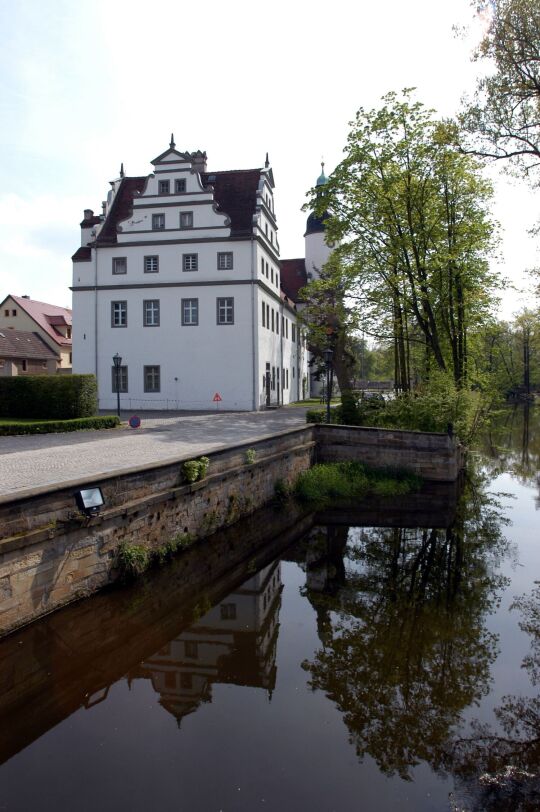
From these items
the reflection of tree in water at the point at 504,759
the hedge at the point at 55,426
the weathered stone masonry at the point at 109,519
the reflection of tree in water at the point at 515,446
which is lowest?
the reflection of tree in water at the point at 504,759

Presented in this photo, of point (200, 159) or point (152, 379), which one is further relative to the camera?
point (200, 159)

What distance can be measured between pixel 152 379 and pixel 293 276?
971 inches

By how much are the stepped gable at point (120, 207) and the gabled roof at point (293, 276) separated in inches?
734

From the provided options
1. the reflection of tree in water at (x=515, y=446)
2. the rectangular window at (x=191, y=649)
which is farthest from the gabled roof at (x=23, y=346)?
the rectangular window at (x=191, y=649)

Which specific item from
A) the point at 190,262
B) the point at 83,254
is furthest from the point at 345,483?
the point at 83,254

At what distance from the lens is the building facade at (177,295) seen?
29891 millimetres

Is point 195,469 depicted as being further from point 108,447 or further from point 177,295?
point 177,295

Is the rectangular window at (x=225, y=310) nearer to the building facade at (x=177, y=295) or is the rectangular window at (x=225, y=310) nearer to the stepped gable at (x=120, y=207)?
the building facade at (x=177, y=295)

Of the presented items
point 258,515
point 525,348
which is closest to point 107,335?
point 258,515

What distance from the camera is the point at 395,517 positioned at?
1557cm

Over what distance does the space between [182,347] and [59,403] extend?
33.9 ft

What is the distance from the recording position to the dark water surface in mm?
5156

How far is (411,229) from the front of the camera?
22312mm

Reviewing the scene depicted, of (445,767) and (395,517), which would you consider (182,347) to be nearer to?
(395,517)
